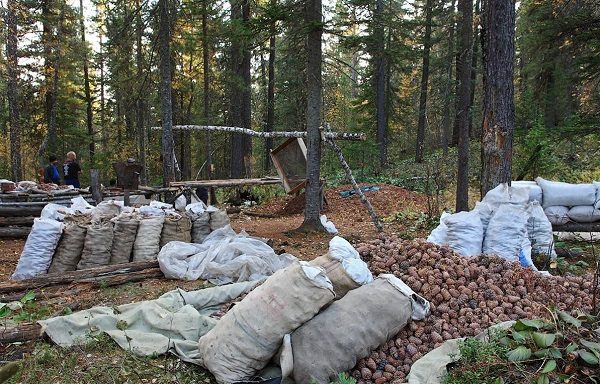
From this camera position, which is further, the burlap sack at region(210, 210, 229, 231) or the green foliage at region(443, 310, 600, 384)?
the burlap sack at region(210, 210, 229, 231)

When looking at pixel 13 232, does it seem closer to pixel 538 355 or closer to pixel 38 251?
pixel 38 251

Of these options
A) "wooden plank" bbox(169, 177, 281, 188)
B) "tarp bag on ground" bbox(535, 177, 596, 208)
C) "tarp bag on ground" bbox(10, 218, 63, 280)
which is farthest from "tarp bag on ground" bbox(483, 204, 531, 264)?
"wooden plank" bbox(169, 177, 281, 188)

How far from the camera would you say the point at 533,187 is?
23.4ft

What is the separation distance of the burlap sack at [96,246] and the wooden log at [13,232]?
4.33 metres

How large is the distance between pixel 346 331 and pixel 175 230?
4.29 metres

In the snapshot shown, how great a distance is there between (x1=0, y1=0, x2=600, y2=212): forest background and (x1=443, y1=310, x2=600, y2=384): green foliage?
5.80 m

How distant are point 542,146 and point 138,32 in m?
10.0

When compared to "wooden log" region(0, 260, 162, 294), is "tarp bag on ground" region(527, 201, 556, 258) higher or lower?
higher

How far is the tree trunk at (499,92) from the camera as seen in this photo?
645 cm

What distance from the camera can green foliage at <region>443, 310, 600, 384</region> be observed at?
272cm

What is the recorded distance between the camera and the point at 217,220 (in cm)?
765

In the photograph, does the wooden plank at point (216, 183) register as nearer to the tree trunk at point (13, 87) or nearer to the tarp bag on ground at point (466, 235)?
the tarp bag on ground at point (466, 235)

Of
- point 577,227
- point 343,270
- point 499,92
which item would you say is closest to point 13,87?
point 499,92

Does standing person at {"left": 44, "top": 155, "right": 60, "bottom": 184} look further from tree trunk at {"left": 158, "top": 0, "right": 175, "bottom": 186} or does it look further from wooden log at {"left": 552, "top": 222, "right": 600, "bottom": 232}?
wooden log at {"left": 552, "top": 222, "right": 600, "bottom": 232}
